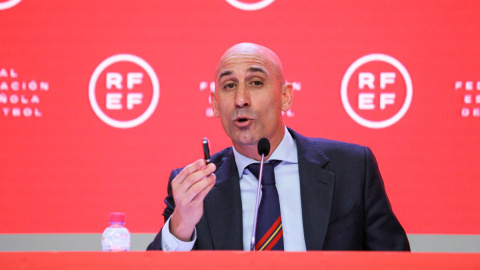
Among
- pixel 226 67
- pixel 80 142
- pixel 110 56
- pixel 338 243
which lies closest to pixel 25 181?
pixel 80 142

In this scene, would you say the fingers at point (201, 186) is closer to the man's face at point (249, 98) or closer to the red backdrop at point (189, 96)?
the man's face at point (249, 98)

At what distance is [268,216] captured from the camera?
7.50 ft

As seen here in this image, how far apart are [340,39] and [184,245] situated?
142 centimetres

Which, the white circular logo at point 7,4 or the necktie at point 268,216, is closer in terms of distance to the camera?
the necktie at point 268,216

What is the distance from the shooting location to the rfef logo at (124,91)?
121 inches

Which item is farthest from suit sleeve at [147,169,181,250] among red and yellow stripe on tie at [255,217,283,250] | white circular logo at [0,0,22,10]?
white circular logo at [0,0,22,10]

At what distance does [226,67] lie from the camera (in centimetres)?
245

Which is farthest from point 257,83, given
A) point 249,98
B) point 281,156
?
point 281,156

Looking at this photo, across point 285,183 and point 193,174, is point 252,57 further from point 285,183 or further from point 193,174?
point 193,174

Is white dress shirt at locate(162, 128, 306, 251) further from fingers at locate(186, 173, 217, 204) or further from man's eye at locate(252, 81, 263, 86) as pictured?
fingers at locate(186, 173, 217, 204)

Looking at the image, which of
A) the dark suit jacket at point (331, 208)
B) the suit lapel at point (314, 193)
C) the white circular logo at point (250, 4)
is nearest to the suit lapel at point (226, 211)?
the dark suit jacket at point (331, 208)

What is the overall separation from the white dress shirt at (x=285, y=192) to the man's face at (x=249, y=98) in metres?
0.06

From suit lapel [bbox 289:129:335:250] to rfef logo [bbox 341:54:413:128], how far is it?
60 cm

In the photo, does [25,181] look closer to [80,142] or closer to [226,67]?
[80,142]
